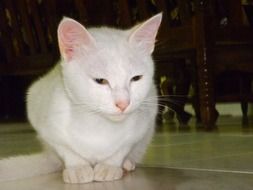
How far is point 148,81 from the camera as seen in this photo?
4.26ft

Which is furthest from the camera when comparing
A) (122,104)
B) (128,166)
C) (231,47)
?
(231,47)

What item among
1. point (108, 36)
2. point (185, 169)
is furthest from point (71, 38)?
point (185, 169)

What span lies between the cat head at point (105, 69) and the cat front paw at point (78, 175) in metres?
0.14

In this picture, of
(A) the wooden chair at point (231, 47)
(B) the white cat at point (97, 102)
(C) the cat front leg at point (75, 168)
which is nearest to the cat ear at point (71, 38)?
(B) the white cat at point (97, 102)

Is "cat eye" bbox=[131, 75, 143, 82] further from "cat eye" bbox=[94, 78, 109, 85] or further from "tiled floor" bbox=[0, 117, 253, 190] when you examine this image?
"tiled floor" bbox=[0, 117, 253, 190]

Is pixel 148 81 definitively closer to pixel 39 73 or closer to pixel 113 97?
pixel 113 97

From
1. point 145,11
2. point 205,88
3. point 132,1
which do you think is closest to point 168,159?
point 205,88

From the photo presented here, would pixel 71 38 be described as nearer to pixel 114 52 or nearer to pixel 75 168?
pixel 114 52

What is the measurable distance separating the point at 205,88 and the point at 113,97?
4.44 ft

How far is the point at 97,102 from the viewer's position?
121 cm

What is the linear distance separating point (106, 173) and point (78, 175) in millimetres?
64

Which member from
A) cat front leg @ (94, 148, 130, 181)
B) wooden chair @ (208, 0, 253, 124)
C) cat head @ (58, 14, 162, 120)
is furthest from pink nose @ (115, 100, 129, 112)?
wooden chair @ (208, 0, 253, 124)

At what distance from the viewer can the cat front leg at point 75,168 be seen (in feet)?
4.15

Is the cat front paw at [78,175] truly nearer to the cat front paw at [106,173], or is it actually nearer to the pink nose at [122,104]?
the cat front paw at [106,173]
